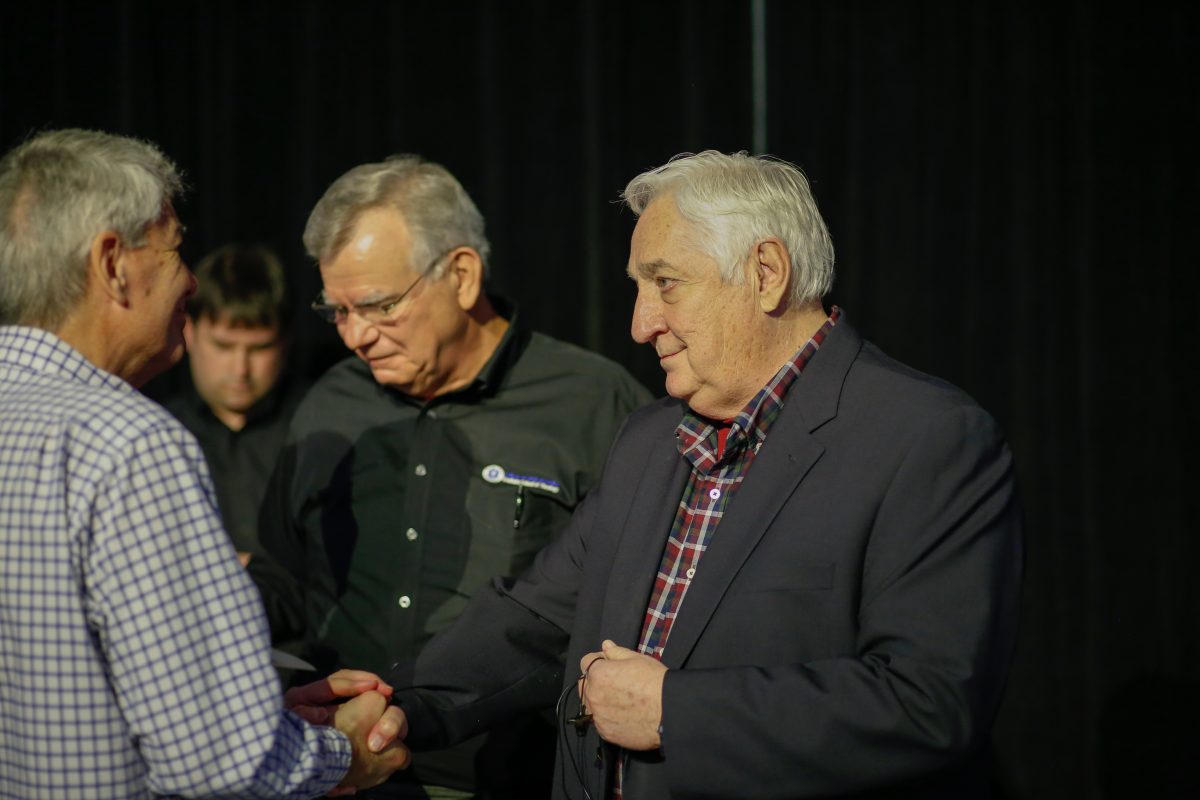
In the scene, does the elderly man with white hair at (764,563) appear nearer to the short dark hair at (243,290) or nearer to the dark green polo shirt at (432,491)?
the dark green polo shirt at (432,491)

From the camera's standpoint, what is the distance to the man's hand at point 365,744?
1964 millimetres

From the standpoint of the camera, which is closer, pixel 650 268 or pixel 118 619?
pixel 118 619

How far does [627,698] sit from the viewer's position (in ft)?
5.93

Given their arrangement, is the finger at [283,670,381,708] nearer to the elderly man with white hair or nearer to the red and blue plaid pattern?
the elderly man with white hair

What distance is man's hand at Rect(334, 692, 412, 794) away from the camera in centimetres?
196

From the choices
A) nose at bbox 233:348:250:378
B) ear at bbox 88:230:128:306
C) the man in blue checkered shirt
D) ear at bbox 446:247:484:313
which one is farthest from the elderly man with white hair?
nose at bbox 233:348:250:378

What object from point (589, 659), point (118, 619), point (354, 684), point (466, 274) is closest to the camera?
point (118, 619)

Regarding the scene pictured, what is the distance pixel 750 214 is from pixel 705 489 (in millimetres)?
445

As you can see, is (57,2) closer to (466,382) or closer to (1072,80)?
(466,382)

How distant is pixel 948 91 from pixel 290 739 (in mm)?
2858

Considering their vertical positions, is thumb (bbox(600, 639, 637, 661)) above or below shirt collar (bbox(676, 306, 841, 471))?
below

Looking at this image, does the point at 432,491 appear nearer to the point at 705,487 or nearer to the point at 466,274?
the point at 466,274

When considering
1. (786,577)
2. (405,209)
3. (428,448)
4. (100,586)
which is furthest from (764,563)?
(405,209)

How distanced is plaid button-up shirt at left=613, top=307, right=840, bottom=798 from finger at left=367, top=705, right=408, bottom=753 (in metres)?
0.38
